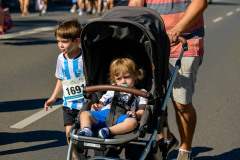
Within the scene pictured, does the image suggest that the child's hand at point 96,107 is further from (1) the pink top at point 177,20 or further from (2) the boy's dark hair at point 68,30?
(1) the pink top at point 177,20

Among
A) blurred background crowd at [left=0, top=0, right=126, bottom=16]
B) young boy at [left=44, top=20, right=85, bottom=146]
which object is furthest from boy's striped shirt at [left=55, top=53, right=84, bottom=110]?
blurred background crowd at [left=0, top=0, right=126, bottom=16]

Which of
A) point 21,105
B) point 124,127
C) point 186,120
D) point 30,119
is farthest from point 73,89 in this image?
point 21,105

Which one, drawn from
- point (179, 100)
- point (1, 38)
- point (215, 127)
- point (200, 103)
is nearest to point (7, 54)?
point (1, 38)

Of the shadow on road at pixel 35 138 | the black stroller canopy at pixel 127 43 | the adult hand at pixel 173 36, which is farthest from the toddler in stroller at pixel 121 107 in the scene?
the shadow on road at pixel 35 138

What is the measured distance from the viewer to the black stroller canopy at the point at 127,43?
3254mm

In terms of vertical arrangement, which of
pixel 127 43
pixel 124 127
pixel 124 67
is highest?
pixel 127 43

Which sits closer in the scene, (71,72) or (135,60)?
(135,60)

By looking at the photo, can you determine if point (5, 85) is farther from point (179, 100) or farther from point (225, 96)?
point (179, 100)

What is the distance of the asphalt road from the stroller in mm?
1302

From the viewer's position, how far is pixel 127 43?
3783 millimetres

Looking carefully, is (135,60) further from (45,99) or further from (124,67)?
(45,99)

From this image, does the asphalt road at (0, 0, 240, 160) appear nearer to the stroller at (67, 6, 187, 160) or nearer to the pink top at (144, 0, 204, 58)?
the pink top at (144, 0, 204, 58)

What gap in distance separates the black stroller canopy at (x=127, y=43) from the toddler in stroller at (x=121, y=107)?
0.55 feet

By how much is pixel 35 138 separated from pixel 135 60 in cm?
196
